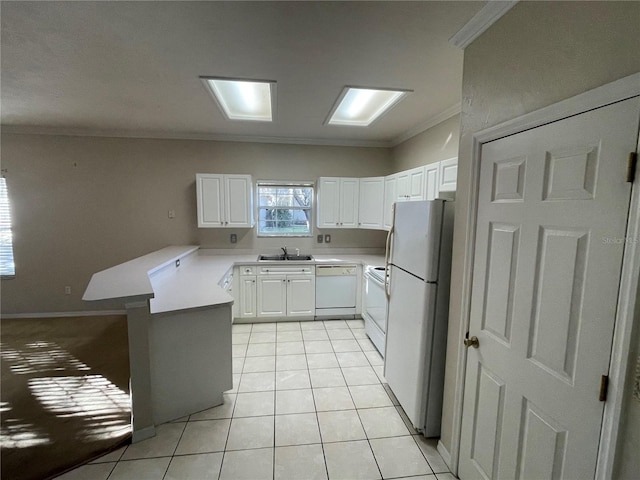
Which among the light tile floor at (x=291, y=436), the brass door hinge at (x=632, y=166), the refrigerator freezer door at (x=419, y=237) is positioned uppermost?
the brass door hinge at (x=632, y=166)

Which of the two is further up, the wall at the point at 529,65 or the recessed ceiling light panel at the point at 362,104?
the recessed ceiling light panel at the point at 362,104

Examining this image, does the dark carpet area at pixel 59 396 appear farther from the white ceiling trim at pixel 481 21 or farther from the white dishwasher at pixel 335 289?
the white ceiling trim at pixel 481 21

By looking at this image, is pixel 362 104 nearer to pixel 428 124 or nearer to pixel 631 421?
pixel 428 124

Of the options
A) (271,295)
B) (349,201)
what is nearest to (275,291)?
(271,295)

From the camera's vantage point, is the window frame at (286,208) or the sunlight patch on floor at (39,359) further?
the window frame at (286,208)

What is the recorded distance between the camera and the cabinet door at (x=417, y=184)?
9.91ft

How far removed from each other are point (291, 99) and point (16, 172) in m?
4.18

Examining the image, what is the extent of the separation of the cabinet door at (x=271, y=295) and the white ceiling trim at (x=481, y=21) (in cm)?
314

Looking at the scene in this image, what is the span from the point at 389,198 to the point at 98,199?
4.22 meters

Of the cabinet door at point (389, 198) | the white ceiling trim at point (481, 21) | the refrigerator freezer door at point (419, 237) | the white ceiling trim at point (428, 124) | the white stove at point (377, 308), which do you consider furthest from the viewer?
the cabinet door at point (389, 198)

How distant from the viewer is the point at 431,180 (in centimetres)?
285

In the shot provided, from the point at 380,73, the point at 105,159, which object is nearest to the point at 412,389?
the point at 380,73

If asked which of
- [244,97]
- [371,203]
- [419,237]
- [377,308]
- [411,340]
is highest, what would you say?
[244,97]

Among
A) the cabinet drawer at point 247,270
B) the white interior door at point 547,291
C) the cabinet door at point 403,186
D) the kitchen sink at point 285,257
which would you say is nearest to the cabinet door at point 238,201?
the kitchen sink at point 285,257
